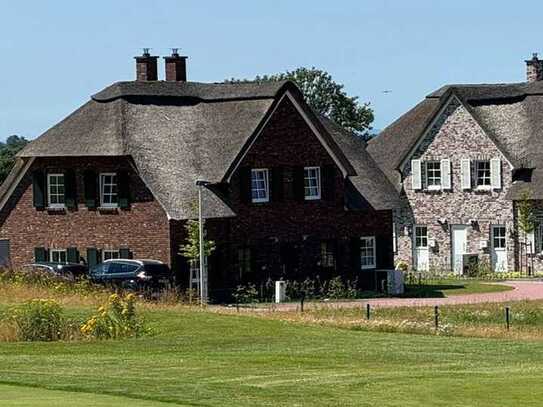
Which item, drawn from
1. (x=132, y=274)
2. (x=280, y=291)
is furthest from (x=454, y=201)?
(x=132, y=274)

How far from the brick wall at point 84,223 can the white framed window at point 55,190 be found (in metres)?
0.32

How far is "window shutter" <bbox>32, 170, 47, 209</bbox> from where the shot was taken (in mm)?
62469

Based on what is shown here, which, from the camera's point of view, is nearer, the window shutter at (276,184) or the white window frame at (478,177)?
the window shutter at (276,184)

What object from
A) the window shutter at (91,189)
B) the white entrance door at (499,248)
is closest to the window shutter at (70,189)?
the window shutter at (91,189)

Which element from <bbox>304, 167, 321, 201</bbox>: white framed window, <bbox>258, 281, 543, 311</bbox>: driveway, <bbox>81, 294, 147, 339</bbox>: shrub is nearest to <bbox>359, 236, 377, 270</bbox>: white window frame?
<bbox>304, 167, 321, 201</bbox>: white framed window

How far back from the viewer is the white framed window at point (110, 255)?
6066cm

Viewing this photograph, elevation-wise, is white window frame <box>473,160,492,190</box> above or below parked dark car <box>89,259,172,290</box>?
above

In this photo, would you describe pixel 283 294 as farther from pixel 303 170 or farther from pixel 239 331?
pixel 239 331

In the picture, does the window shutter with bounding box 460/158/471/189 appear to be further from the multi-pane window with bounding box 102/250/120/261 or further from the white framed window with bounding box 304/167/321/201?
the multi-pane window with bounding box 102/250/120/261

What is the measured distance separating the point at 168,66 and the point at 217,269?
1134 centimetres

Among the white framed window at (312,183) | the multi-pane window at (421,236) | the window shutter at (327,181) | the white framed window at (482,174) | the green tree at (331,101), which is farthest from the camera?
the green tree at (331,101)

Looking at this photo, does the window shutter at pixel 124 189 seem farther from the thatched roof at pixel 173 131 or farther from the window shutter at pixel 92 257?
the window shutter at pixel 92 257

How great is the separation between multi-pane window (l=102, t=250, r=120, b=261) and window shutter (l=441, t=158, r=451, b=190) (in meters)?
21.0

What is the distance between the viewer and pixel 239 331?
125 ft
